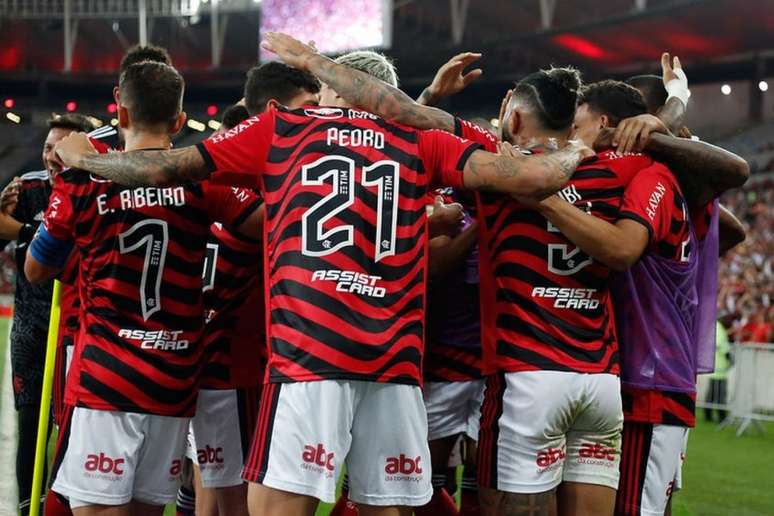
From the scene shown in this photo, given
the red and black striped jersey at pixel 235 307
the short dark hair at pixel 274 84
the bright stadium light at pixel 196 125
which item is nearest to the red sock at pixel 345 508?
the red and black striped jersey at pixel 235 307

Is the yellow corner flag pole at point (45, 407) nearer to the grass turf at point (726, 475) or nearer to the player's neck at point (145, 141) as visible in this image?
the player's neck at point (145, 141)

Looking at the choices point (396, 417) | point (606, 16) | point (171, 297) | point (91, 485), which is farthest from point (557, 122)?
point (606, 16)

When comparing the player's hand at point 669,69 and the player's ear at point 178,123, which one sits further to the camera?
the player's hand at point 669,69

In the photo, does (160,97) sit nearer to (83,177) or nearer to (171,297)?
(83,177)

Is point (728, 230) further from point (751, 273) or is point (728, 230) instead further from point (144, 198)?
point (751, 273)

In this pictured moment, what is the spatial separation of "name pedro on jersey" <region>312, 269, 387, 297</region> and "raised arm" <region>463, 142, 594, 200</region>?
0.54 metres

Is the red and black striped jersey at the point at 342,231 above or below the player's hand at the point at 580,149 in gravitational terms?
below

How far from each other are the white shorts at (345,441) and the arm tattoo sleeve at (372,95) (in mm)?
1003

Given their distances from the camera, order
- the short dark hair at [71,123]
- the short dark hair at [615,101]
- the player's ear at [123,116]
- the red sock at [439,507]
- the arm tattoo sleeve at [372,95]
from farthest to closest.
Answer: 1. the short dark hair at [71,123]
2. the red sock at [439,507]
3. the short dark hair at [615,101]
4. the player's ear at [123,116]
5. the arm tattoo sleeve at [372,95]

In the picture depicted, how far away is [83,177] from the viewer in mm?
4195

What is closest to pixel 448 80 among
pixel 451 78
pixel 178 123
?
pixel 451 78

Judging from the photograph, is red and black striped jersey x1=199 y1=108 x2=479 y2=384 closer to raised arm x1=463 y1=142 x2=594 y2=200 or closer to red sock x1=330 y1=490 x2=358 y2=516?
raised arm x1=463 y1=142 x2=594 y2=200

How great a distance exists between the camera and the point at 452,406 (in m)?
5.11

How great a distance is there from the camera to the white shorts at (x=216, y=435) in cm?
475
